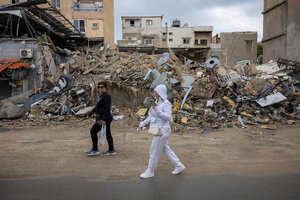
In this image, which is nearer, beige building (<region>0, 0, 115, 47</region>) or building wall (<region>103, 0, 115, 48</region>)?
beige building (<region>0, 0, 115, 47</region>)

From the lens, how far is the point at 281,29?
766 inches

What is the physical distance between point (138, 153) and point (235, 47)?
2667cm

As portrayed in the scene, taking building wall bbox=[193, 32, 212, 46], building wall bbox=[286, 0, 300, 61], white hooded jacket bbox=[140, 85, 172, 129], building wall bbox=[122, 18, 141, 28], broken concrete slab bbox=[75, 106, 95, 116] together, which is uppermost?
building wall bbox=[122, 18, 141, 28]

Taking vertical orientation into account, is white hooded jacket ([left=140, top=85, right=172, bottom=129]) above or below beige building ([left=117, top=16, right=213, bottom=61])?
below

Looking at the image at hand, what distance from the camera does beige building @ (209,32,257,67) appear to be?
2823 cm

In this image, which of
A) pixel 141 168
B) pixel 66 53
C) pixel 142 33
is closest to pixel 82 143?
pixel 141 168

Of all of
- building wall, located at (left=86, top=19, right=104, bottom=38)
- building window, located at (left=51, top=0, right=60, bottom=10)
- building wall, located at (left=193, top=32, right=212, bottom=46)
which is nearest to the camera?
building window, located at (left=51, top=0, right=60, bottom=10)

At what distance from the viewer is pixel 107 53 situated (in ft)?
64.3

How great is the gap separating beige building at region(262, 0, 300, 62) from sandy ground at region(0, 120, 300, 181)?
1267 cm

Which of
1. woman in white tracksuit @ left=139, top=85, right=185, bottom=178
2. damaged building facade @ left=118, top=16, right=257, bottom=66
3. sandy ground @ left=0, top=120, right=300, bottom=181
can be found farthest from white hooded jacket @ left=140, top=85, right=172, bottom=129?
damaged building facade @ left=118, top=16, right=257, bottom=66

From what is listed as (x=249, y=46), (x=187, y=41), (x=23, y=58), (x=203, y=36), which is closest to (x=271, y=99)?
(x=23, y=58)

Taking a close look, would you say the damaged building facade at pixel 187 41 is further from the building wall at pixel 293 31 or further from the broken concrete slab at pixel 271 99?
the broken concrete slab at pixel 271 99

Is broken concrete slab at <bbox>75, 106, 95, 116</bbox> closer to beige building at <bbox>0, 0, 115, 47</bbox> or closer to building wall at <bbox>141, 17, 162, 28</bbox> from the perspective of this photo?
beige building at <bbox>0, 0, 115, 47</bbox>

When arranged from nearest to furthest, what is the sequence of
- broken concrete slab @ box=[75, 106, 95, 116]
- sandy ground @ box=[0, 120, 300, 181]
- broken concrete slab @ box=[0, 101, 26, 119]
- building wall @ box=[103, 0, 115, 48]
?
1. sandy ground @ box=[0, 120, 300, 181]
2. broken concrete slab @ box=[75, 106, 95, 116]
3. broken concrete slab @ box=[0, 101, 26, 119]
4. building wall @ box=[103, 0, 115, 48]
